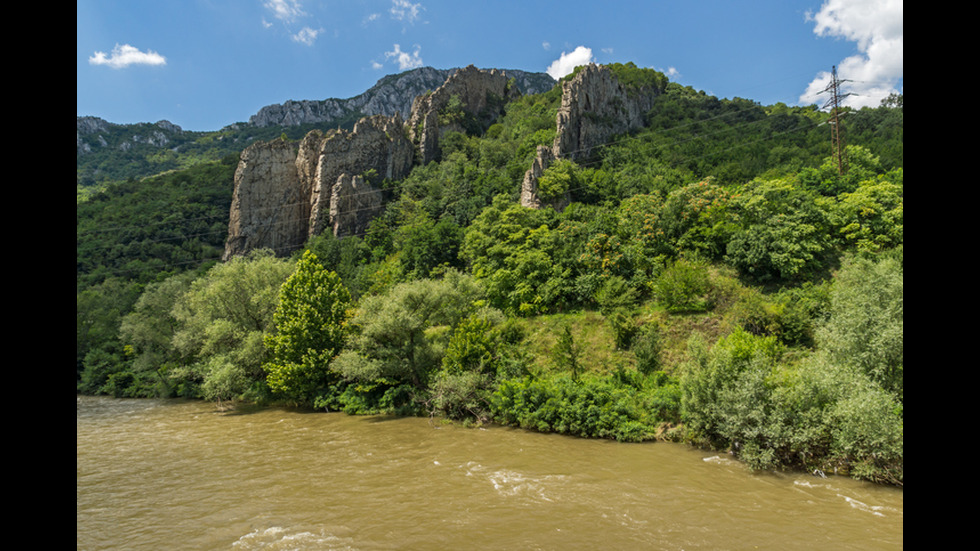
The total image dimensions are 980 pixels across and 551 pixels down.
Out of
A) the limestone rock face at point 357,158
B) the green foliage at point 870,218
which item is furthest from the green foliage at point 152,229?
the green foliage at point 870,218

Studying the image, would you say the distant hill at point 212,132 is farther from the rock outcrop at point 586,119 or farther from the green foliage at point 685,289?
the green foliage at point 685,289

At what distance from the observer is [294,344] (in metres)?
30.0

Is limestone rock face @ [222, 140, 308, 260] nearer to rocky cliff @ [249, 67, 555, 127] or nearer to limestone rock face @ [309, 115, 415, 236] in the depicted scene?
limestone rock face @ [309, 115, 415, 236]

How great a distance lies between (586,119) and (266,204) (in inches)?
1791

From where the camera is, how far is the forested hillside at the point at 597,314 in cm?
1775

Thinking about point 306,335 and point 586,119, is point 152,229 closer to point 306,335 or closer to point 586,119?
point 306,335

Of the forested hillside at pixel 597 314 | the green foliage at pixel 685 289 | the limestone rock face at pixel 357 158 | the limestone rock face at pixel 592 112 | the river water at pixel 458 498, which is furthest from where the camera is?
the limestone rock face at pixel 592 112

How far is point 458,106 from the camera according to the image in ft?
259

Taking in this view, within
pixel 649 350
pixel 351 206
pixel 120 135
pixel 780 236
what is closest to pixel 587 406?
pixel 649 350

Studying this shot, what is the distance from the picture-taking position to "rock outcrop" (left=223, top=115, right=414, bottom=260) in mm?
58125

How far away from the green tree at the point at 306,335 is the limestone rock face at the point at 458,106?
4362cm

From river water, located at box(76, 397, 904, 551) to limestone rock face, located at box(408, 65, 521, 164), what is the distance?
Answer: 185ft
